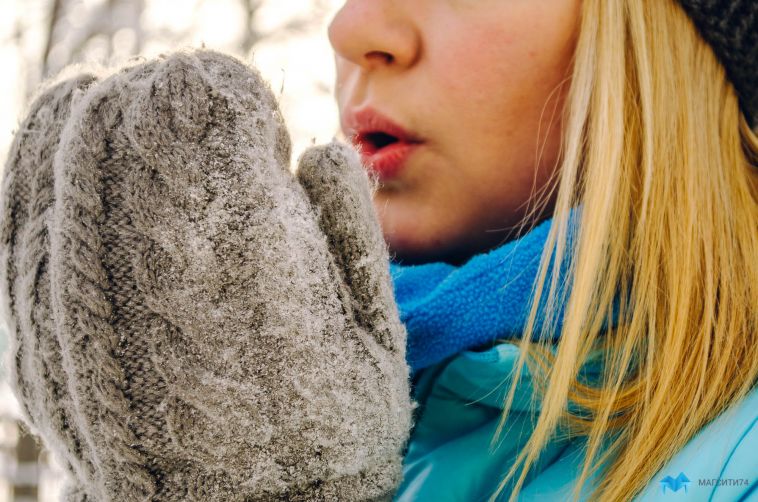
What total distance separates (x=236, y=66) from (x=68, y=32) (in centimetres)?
661

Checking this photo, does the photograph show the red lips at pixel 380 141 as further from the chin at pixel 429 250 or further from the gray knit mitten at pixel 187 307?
the gray knit mitten at pixel 187 307

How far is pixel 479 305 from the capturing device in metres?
0.93

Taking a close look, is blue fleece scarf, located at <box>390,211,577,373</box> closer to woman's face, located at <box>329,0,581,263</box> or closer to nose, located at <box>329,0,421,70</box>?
woman's face, located at <box>329,0,581,263</box>

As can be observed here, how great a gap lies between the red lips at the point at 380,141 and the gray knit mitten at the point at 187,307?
0.32 meters

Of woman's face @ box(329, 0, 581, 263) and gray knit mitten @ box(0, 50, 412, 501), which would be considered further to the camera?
woman's face @ box(329, 0, 581, 263)

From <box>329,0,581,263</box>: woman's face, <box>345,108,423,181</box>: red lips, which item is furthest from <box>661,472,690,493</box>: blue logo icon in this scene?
<box>345,108,423,181</box>: red lips

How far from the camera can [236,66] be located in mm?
734

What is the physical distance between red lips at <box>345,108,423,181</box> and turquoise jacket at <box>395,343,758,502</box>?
1.00ft

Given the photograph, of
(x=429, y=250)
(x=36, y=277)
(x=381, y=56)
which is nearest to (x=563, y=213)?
(x=429, y=250)

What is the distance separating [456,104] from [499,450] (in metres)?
0.49

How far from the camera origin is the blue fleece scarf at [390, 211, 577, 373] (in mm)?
926

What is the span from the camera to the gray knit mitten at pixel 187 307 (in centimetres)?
67

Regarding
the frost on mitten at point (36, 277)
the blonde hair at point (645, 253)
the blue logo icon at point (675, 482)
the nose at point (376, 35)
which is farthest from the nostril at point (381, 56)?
the blue logo icon at point (675, 482)

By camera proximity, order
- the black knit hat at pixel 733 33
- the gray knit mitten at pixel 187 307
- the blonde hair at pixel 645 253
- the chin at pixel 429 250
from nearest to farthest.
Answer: the gray knit mitten at pixel 187 307
the blonde hair at pixel 645 253
the black knit hat at pixel 733 33
the chin at pixel 429 250
